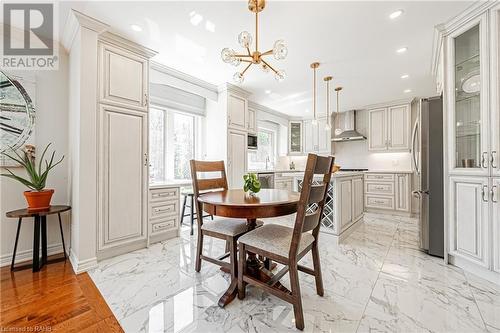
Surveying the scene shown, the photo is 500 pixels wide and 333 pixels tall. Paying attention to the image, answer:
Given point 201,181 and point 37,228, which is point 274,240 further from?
point 37,228

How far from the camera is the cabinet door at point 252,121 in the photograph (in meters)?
4.70

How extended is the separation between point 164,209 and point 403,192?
471 cm

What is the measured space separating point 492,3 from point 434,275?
2.49 metres

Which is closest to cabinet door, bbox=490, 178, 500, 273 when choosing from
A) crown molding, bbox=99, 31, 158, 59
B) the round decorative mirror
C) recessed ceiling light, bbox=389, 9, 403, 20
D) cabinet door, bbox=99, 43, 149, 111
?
recessed ceiling light, bbox=389, 9, 403, 20

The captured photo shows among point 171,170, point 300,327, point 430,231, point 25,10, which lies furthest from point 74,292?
point 430,231

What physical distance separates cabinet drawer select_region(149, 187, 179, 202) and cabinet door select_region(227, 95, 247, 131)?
63.6 inches

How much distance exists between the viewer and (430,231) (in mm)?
2408

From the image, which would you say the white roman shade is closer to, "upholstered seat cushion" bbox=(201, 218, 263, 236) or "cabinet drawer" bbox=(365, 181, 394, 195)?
"upholstered seat cushion" bbox=(201, 218, 263, 236)

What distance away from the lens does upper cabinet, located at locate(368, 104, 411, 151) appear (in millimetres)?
4637

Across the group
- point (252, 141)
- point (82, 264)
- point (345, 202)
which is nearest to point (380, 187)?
point (345, 202)

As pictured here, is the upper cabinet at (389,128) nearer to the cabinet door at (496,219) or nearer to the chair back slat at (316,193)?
the cabinet door at (496,219)

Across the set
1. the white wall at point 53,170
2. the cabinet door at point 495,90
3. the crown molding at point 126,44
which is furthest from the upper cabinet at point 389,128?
the white wall at point 53,170

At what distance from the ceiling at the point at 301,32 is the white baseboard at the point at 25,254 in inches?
98.0

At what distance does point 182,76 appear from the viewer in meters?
3.37
